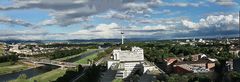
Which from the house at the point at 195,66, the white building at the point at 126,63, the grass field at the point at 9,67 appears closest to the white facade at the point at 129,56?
the white building at the point at 126,63

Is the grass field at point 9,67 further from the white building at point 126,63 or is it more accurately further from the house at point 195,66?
the house at point 195,66

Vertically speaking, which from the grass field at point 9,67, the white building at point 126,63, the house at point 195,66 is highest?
the house at point 195,66

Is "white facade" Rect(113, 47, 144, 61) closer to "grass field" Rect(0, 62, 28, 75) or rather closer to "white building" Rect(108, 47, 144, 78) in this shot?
"white building" Rect(108, 47, 144, 78)

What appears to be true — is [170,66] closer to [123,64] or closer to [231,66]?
[123,64]

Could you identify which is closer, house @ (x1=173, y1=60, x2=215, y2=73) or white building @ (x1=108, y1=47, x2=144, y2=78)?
house @ (x1=173, y1=60, x2=215, y2=73)

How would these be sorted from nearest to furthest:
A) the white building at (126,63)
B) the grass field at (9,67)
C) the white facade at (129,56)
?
the white building at (126,63) → the white facade at (129,56) → the grass field at (9,67)

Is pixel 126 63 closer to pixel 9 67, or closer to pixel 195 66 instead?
pixel 195 66

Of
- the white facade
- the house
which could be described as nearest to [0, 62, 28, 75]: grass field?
the white facade

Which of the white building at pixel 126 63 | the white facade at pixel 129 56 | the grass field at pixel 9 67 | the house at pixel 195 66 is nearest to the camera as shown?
the house at pixel 195 66

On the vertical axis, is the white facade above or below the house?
→ below

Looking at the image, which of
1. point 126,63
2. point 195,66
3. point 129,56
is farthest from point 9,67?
point 195,66
